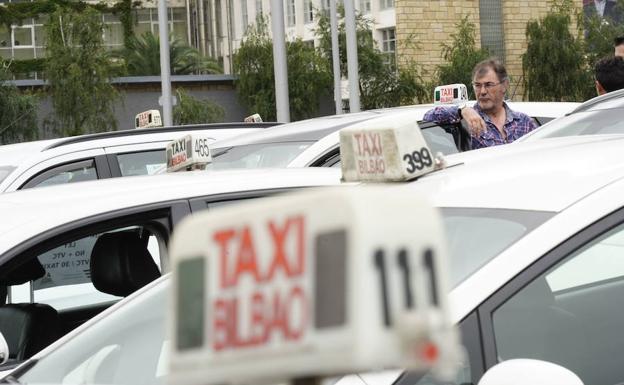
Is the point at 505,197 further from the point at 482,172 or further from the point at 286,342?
the point at 286,342

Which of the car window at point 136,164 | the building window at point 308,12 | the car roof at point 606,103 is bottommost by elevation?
the car window at point 136,164

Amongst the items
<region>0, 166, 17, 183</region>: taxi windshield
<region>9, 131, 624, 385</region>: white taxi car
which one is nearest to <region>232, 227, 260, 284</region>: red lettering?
<region>9, 131, 624, 385</region>: white taxi car

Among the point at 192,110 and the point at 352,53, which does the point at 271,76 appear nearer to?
the point at 192,110

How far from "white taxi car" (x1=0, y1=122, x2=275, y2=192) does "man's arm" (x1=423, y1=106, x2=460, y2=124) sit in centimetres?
183

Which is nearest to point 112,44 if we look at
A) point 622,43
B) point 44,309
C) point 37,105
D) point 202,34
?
point 202,34

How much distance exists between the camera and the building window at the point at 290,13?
64.9 m

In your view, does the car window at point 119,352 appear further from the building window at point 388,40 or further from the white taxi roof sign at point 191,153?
the building window at point 388,40

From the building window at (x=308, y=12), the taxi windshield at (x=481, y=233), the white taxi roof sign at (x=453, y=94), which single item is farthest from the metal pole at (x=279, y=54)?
the building window at (x=308, y=12)

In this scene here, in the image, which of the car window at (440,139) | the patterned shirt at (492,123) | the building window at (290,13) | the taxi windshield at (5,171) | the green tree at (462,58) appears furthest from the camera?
the building window at (290,13)

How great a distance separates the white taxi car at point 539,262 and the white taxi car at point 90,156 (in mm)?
5259

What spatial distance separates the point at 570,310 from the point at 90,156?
232 inches

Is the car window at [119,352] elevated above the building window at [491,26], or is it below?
below

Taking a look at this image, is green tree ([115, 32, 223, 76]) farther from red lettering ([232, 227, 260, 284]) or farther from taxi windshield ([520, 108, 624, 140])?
red lettering ([232, 227, 260, 284])

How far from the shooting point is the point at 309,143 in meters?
7.46
